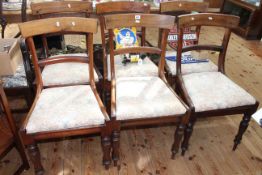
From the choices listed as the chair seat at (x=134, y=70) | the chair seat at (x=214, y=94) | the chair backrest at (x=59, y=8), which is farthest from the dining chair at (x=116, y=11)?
the chair seat at (x=214, y=94)

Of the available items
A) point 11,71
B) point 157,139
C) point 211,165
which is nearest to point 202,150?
point 211,165

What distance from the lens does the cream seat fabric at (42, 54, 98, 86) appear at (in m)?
1.63

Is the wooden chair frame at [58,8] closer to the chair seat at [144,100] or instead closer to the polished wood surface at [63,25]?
the polished wood surface at [63,25]

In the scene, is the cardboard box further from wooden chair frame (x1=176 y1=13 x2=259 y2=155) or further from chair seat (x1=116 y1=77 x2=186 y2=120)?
wooden chair frame (x1=176 y1=13 x2=259 y2=155)

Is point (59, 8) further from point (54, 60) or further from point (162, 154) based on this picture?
point (162, 154)

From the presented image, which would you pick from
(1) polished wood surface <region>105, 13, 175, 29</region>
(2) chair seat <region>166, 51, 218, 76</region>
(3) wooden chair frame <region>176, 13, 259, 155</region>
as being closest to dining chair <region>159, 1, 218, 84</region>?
(2) chair seat <region>166, 51, 218, 76</region>

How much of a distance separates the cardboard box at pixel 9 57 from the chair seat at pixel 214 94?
4.16ft

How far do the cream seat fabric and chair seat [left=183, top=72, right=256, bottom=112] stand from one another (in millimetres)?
676

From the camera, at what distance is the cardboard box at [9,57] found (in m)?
1.77

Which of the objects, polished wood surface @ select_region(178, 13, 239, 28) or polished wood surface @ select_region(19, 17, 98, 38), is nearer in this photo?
polished wood surface @ select_region(19, 17, 98, 38)

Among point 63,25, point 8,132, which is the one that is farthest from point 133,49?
point 8,132

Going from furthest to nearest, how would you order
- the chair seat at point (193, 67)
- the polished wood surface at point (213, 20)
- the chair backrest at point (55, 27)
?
the chair seat at point (193, 67) → the polished wood surface at point (213, 20) → the chair backrest at point (55, 27)

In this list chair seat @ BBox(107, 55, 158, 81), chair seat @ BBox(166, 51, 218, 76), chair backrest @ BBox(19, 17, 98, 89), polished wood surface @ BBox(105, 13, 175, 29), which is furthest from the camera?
chair seat @ BBox(166, 51, 218, 76)

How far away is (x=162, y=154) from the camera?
5.80 feet
